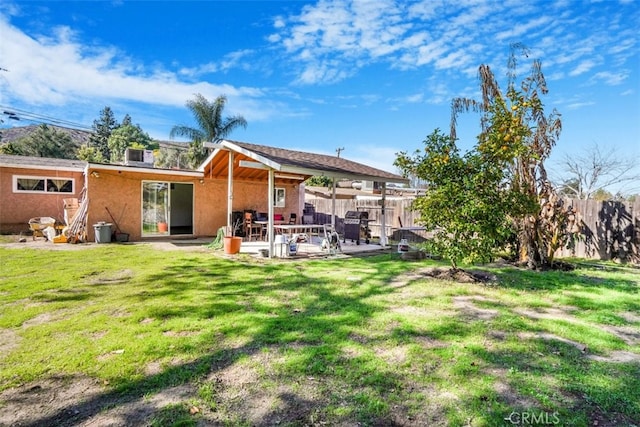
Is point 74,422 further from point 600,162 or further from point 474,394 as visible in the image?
point 600,162

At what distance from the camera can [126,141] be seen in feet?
133

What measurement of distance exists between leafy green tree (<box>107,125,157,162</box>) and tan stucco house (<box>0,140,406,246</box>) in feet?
74.6

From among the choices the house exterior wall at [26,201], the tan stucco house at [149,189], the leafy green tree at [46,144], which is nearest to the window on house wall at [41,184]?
the tan stucco house at [149,189]

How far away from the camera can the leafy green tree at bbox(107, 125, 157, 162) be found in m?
38.5

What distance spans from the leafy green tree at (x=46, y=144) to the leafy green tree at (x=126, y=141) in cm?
438

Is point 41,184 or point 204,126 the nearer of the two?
point 41,184

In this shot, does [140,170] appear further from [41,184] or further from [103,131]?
[103,131]

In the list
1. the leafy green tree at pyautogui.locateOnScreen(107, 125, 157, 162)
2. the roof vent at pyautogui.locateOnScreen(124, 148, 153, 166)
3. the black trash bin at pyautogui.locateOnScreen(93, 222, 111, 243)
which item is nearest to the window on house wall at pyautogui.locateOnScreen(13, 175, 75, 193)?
the roof vent at pyautogui.locateOnScreen(124, 148, 153, 166)

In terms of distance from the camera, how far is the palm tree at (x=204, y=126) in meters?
25.0

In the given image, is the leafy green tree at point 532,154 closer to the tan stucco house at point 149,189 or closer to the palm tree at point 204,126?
the tan stucco house at point 149,189

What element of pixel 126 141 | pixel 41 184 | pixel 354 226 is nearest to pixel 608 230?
pixel 354 226

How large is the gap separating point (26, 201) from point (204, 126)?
1340 centimetres

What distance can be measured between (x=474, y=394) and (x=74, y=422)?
2844 mm

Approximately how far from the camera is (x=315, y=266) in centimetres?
777
